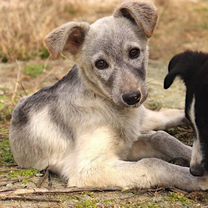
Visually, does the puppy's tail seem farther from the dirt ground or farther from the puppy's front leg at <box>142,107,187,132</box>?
the puppy's front leg at <box>142,107,187,132</box>

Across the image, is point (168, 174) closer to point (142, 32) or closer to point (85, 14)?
point (142, 32)

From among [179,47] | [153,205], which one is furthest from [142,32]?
[179,47]

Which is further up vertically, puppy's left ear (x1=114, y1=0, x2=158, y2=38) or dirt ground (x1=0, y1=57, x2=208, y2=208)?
puppy's left ear (x1=114, y1=0, x2=158, y2=38)

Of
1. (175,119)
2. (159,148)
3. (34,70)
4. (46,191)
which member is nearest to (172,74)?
(159,148)

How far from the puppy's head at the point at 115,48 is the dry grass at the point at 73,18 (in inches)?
184

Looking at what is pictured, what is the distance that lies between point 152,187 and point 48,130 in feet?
3.95

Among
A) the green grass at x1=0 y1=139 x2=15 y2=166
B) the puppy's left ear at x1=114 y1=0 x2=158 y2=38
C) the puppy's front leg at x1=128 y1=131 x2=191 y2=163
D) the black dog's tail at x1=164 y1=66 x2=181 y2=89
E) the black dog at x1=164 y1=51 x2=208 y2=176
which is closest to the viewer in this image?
the black dog at x1=164 y1=51 x2=208 y2=176

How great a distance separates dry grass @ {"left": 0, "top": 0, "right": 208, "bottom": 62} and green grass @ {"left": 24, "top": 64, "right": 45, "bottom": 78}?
629 millimetres

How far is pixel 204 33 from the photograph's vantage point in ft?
38.0

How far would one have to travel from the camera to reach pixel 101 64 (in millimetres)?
5125

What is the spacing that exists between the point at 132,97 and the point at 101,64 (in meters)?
0.48

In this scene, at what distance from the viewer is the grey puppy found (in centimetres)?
482

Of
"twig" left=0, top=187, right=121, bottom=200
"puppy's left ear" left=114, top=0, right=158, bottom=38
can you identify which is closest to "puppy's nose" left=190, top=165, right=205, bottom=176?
"twig" left=0, top=187, right=121, bottom=200

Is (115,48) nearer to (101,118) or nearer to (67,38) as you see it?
(67,38)
